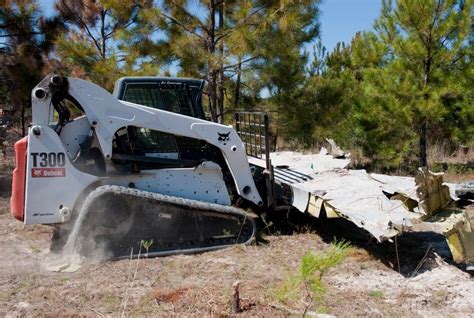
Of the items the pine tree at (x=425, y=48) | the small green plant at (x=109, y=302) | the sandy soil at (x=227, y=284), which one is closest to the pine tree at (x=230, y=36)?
the pine tree at (x=425, y=48)

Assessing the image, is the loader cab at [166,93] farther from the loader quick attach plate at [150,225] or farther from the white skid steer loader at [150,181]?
the loader quick attach plate at [150,225]

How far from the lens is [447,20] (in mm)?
11875

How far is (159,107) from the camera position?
21.4 feet

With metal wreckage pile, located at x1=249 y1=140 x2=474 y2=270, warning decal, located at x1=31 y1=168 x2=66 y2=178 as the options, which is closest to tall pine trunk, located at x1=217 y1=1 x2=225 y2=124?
metal wreckage pile, located at x1=249 y1=140 x2=474 y2=270

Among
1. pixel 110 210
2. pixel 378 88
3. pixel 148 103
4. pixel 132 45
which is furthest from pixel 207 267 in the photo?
pixel 378 88

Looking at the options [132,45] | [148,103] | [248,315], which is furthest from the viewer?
[132,45]

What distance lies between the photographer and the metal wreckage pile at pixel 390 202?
516 centimetres

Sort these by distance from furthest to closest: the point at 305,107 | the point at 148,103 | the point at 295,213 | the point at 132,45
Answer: the point at 305,107
the point at 132,45
the point at 295,213
the point at 148,103

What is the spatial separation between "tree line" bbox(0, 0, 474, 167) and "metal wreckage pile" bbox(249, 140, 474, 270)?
4.32m

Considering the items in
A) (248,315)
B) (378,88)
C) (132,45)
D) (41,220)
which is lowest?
(248,315)

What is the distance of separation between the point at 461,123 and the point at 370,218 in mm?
9368

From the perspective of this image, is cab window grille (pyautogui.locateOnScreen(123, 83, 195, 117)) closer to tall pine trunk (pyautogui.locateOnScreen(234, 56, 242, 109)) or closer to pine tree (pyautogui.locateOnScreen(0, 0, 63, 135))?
tall pine trunk (pyautogui.locateOnScreen(234, 56, 242, 109))

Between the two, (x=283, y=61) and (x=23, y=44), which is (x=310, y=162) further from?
(x=23, y=44)

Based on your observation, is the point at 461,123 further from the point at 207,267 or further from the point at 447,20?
the point at 207,267
